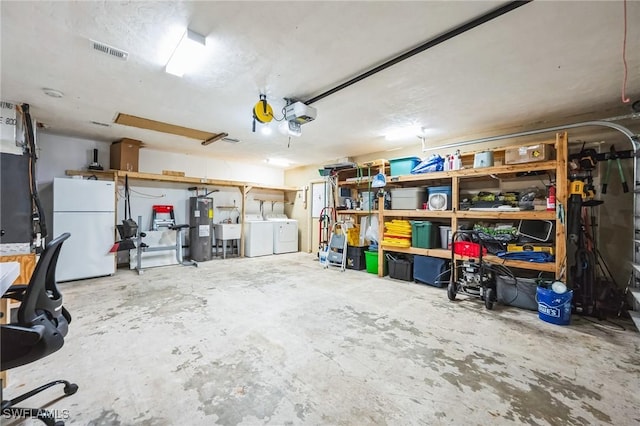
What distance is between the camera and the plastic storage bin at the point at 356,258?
18.1 ft

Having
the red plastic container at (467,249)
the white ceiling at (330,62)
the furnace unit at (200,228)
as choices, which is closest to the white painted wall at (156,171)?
the furnace unit at (200,228)

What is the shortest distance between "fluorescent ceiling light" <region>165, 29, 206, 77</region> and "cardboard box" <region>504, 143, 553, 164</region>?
157 inches

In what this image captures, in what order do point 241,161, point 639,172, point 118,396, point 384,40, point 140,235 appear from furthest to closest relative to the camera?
point 241,161, point 140,235, point 639,172, point 384,40, point 118,396

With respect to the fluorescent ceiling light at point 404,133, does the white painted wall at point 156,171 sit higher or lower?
lower

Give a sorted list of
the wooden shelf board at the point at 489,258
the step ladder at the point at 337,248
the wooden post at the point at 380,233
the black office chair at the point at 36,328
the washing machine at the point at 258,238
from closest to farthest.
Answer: the black office chair at the point at 36,328
the wooden shelf board at the point at 489,258
the wooden post at the point at 380,233
the step ladder at the point at 337,248
the washing machine at the point at 258,238

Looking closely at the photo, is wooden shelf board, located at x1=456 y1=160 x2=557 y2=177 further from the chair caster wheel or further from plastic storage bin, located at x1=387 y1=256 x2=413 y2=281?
the chair caster wheel

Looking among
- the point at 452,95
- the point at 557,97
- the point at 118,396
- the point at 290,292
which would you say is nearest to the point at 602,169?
the point at 557,97

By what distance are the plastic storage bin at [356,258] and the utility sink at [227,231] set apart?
119 inches

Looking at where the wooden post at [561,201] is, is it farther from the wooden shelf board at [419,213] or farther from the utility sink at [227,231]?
the utility sink at [227,231]

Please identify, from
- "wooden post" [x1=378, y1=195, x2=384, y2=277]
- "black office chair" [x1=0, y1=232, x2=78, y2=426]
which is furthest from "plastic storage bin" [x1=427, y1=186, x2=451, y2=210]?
"black office chair" [x1=0, y1=232, x2=78, y2=426]

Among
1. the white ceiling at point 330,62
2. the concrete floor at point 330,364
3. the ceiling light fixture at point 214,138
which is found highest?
the ceiling light fixture at point 214,138

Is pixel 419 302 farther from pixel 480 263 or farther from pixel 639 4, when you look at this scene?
pixel 639 4

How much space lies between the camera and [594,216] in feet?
11.3

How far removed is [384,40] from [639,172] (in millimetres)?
3334
